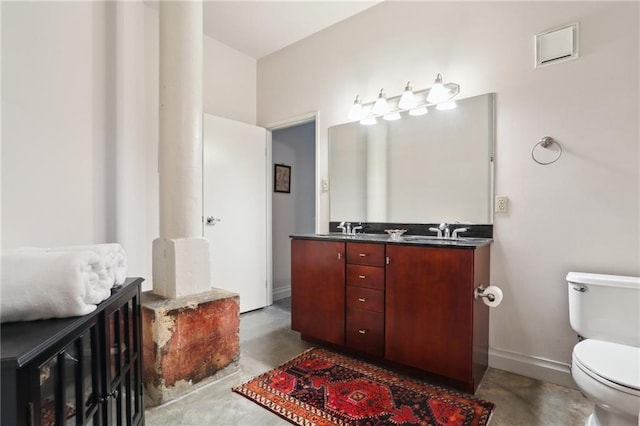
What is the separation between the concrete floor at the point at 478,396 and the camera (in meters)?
1.51

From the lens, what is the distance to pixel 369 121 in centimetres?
259

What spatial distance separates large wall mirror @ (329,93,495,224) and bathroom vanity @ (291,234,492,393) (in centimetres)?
34

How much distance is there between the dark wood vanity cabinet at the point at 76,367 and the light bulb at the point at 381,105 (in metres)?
2.01

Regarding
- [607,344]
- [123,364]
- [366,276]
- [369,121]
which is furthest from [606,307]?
[123,364]

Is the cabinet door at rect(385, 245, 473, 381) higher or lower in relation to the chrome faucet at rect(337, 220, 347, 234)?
lower

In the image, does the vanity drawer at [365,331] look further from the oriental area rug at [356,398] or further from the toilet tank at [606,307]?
the toilet tank at [606,307]

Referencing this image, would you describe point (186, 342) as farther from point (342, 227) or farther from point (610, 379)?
point (610, 379)

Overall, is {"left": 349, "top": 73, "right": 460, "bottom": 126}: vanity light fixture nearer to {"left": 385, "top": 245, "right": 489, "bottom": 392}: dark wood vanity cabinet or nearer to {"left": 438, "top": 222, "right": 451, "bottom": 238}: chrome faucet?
{"left": 438, "top": 222, "right": 451, "bottom": 238}: chrome faucet

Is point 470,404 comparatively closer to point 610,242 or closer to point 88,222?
point 610,242

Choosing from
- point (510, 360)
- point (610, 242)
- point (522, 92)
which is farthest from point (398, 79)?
point (510, 360)

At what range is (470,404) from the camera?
164 cm

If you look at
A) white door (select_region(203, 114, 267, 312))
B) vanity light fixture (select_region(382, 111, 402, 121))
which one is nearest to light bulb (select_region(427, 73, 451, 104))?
vanity light fixture (select_region(382, 111, 402, 121))

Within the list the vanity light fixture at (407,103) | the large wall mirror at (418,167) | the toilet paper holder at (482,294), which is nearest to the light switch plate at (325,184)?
the large wall mirror at (418,167)

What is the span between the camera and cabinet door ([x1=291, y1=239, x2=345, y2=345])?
218 centimetres
